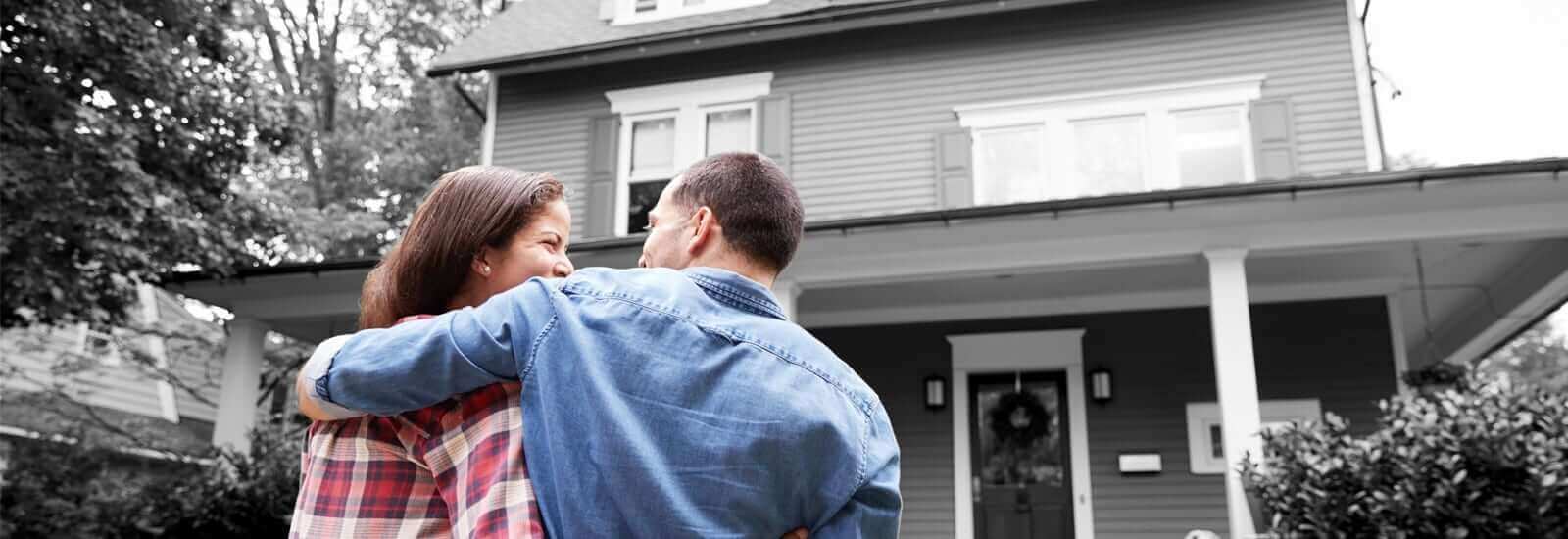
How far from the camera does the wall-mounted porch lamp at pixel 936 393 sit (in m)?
9.31

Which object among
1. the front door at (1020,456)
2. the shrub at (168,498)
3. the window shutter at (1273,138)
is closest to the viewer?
the shrub at (168,498)

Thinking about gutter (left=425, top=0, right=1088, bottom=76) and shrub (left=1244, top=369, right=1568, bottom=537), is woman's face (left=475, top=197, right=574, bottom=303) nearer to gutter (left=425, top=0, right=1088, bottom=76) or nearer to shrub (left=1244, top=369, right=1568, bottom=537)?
shrub (left=1244, top=369, right=1568, bottom=537)

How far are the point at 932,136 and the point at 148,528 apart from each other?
6891mm

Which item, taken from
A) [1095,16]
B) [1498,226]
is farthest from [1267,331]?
[1095,16]

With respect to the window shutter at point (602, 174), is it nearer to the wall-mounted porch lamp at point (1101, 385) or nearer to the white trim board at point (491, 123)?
the white trim board at point (491, 123)

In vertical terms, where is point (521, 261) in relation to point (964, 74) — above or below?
below

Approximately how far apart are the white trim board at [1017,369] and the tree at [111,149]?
606cm

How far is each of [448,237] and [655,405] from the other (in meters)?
0.43

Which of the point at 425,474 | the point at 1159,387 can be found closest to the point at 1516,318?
the point at 1159,387

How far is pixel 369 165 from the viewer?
1645 cm

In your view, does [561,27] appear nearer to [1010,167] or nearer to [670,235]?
[1010,167]

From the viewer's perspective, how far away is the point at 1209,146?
29.4 ft

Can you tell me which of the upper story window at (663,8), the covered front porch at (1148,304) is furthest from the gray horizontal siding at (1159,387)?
the upper story window at (663,8)

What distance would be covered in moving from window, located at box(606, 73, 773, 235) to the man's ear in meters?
8.69
